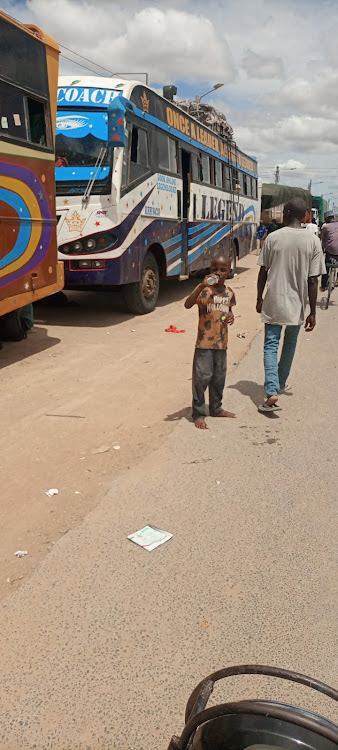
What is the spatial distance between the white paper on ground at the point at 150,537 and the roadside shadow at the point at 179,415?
1.80m

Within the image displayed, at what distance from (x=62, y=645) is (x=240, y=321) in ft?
25.9

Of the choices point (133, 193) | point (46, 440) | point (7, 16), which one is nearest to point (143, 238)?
point (133, 193)

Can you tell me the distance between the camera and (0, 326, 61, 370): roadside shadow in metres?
6.93

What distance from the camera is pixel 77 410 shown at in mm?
5160

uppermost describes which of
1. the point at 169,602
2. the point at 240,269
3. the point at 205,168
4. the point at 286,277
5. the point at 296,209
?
the point at 205,168

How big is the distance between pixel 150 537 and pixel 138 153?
24.2ft

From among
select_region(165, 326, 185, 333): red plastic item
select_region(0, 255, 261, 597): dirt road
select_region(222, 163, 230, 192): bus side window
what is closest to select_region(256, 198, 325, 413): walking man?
select_region(0, 255, 261, 597): dirt road

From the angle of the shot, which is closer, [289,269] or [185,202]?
[289,269]

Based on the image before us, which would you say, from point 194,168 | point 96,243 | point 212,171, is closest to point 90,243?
point 96,243

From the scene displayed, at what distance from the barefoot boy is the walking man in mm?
564

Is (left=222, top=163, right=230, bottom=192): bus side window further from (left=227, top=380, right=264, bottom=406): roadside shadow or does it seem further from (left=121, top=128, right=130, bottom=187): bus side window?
(left=227, top=380, right=264, bottom=406): roadside shadow

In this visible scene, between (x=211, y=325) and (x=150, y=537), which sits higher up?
(x=211, y=325)

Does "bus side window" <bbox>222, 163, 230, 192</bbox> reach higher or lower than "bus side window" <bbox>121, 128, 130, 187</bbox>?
higher

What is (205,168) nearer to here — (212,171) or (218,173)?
(212,171)
